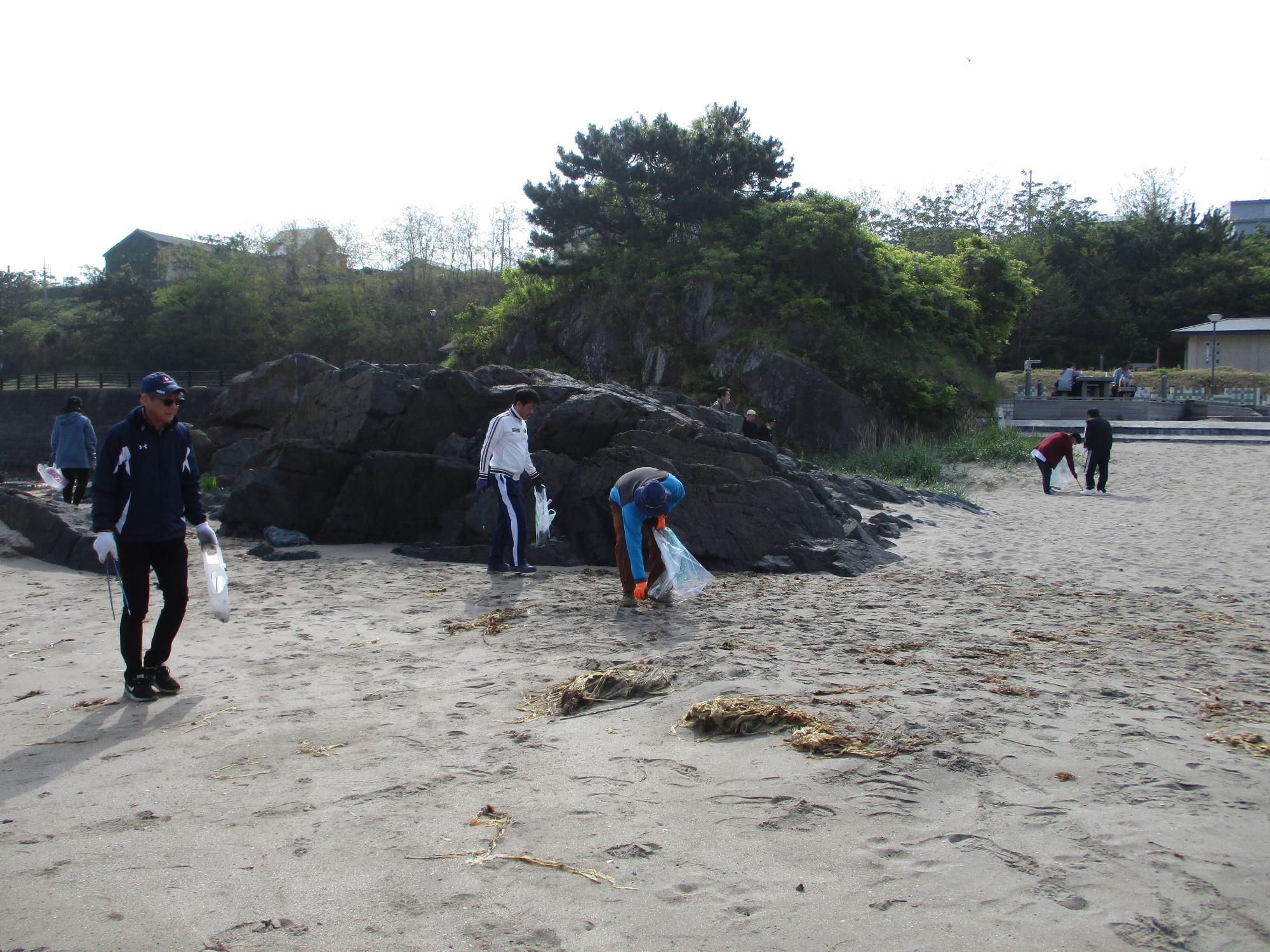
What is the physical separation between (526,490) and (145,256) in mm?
63443

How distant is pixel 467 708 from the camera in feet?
15.5

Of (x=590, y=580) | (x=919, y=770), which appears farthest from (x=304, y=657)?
(x=919, y=770)

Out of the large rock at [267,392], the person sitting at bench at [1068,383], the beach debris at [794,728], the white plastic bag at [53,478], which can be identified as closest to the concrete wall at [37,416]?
the large rock at [267,392]

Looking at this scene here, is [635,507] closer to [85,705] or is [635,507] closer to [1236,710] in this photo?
[85,705]

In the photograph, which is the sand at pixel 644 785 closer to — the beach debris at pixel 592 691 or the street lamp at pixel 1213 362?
the beach debris at pixel 592 691

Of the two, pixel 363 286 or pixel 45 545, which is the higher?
pixel 363 286

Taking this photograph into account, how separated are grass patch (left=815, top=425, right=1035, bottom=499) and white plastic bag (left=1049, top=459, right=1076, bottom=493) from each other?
1689mm

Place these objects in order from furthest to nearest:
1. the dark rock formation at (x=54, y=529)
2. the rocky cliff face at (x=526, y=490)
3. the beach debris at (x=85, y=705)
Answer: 1. the rocky cliff face at (x=526, y=490)
2. the dark rock formation at (x=54, y=529)
3. the beach debris at (x=85, y=705)

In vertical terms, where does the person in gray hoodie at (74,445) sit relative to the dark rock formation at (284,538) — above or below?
above

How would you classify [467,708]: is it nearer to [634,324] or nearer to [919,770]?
[919,770]

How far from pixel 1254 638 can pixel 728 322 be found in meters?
18.4

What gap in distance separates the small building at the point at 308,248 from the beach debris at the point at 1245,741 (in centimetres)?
5345

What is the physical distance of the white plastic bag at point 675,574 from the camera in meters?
7.04

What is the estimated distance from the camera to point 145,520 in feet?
16.4
